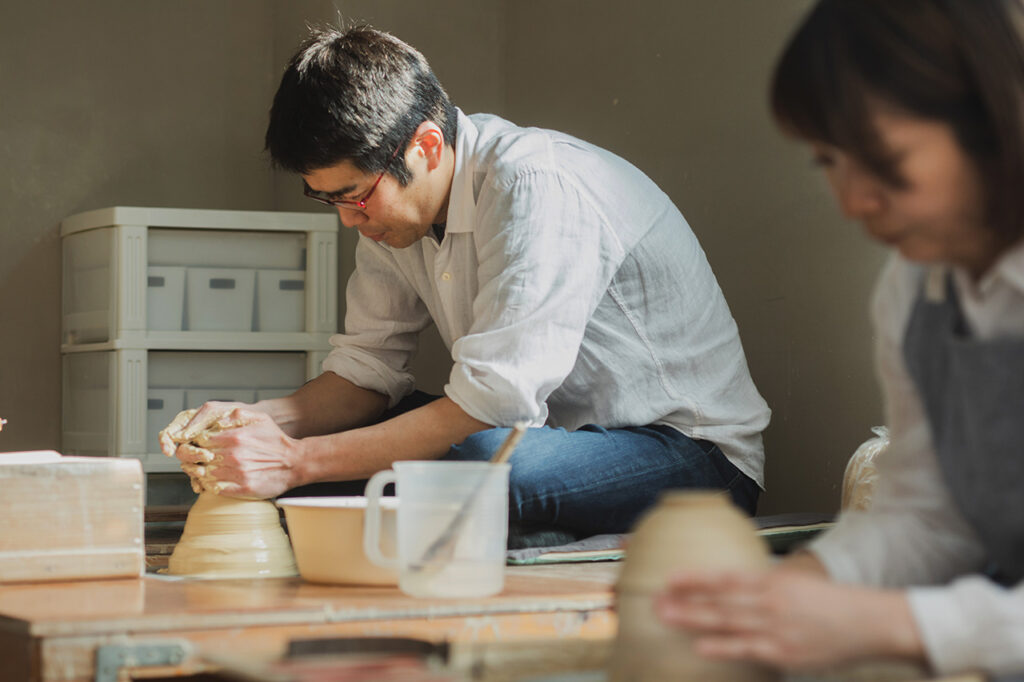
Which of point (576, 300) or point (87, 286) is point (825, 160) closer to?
point (576, 300)

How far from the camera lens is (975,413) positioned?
2.78 ft

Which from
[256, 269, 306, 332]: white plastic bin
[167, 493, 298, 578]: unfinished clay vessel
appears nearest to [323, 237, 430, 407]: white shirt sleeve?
[167, 493, 298, 578]: unfinished clay vessel

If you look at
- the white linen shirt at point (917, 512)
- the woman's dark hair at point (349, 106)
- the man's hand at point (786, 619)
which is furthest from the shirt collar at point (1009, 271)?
the woman's dark hair at point (349, 106)

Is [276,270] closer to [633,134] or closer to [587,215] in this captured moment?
[633,134]

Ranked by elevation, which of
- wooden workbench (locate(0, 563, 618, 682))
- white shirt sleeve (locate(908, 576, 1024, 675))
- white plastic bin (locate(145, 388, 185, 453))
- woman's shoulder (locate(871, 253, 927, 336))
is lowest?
white plastic bin (locate(145, 388, 185, 453))

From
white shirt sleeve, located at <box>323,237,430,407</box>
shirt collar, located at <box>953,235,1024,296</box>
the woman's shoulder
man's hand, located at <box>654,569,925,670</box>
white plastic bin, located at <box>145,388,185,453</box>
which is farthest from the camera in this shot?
white plastic bin, located at <box>145,388,185,453</box>

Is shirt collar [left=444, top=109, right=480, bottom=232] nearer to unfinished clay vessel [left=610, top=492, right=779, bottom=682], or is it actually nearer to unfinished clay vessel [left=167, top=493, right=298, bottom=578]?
unfinished clay vessel [left=167, top=493, right=298, bottom=578]

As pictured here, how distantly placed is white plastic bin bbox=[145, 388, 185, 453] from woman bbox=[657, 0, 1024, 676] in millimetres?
2521

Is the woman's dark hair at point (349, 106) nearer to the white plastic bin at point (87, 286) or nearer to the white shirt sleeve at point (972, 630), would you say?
the white shirt sleeve at point (972, 630)

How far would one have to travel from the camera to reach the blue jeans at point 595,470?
174 cm

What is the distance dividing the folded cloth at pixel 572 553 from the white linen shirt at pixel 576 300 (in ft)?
0.65

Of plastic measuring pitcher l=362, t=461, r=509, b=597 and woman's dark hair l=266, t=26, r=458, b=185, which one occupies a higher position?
woman's dark hair l=266, t=26, r=458, b=185

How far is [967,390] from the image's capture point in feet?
2.79

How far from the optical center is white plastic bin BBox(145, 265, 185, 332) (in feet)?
10.3
